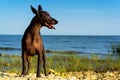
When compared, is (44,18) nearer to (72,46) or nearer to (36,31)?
(36,31)

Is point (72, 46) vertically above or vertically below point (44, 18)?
below

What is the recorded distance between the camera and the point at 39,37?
1164 cm

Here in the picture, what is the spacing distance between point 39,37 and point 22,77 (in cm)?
124

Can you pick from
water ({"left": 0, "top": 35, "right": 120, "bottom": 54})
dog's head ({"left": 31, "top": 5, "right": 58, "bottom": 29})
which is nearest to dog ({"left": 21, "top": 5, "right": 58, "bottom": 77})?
dog's head ({"left": 31, "top": 5, "right": 58, "bottom": 29})

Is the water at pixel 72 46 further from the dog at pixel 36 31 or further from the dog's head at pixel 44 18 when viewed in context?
the dog's head at pixel 44 18

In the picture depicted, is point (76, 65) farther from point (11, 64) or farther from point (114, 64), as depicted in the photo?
point (11, 64)

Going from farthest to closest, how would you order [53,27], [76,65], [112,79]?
1. [76,65]
2. [112,79]
3. [53,27]

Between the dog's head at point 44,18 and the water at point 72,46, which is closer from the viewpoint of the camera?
the dog's head at point 44,18

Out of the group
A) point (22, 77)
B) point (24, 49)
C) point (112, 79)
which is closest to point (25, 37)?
point (24, 49)

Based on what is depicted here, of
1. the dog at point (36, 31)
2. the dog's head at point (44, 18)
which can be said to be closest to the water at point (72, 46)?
the dog at point (36, 31)

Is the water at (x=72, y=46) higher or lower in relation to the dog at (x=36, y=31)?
lower

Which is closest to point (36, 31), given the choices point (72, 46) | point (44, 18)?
point (44, 18)

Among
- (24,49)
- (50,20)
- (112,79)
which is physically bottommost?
(112,79)

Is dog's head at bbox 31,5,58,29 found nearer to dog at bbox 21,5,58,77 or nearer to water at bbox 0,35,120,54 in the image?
dog at bbox 21,5,58,77
